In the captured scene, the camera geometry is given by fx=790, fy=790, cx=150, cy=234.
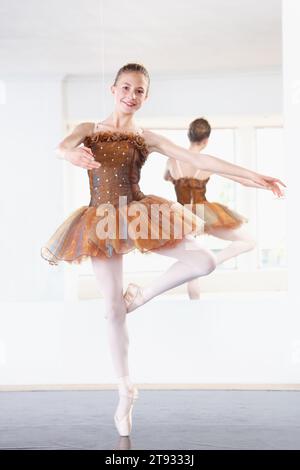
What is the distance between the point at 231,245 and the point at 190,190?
33 cm

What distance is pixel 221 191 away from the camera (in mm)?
3711

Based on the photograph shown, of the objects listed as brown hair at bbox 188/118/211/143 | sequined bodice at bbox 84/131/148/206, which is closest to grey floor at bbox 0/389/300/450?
sequined bodice at bbox 84/131/148/206

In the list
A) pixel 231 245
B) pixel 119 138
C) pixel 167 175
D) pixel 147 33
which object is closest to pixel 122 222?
pixel 119 138

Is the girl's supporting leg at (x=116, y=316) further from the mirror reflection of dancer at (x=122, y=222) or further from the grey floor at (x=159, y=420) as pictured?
the grey floor at (x=159, y=420)

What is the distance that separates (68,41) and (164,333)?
149 centimetres

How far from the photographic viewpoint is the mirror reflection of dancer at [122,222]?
10.5 feet

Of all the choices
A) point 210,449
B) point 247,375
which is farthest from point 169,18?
point 210,449

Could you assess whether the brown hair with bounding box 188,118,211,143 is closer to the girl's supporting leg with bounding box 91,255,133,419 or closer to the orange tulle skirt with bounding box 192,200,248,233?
the orange tulle skirt with bounding box 192,200,248,233

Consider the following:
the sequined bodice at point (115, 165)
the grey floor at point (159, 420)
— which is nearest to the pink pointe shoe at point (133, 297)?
the sequined bodice at point (115, 165)

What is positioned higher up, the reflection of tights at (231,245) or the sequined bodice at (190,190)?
the sequined bodice at (190,190)

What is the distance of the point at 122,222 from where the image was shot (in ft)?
10.6

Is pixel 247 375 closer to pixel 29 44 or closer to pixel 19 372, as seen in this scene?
pixel 19 372

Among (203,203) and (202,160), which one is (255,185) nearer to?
(202,160)

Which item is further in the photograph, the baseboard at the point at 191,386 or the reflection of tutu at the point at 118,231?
the baseboard at the point at 191,386
